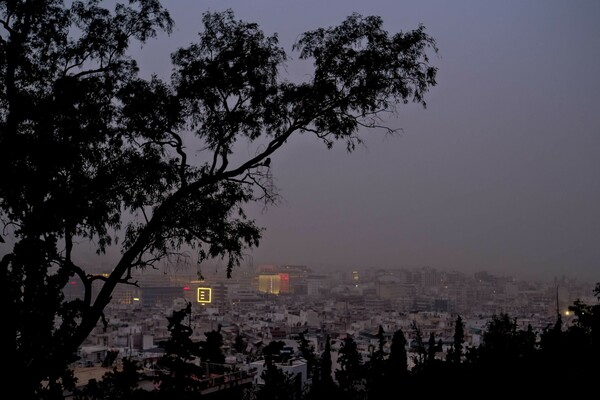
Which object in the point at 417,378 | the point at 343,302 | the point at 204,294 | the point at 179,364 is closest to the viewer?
the point at 179,364

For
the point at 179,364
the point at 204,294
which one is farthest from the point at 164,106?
the point at 204,294

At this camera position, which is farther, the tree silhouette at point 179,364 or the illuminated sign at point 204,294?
the illuminated sign at point 204,294

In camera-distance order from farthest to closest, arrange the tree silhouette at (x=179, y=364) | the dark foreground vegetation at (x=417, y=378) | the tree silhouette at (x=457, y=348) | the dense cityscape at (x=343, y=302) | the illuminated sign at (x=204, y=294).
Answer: the dense cityscape at (x=343, y=302) → the illuminated sign at (x=204, y=294) → the tree silhouette at (x=457, y=348) → the dark foreground vegetation at (x=417, y=378) → the tree silhouette at (x=179, y=364)

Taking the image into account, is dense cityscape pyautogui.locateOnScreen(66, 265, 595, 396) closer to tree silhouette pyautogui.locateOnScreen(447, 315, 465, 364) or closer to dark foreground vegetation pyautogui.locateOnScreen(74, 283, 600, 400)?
tree silhouette pyautogui.locateOnScreen(447, 315, 465, 364)

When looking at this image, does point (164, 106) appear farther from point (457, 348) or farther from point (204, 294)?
point (204, 294)

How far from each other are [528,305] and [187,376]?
139 metres

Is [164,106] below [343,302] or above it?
above

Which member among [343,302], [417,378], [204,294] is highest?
[417,378]

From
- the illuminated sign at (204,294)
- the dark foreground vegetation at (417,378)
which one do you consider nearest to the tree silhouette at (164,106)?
the dark foreground vegetation at (417,378)

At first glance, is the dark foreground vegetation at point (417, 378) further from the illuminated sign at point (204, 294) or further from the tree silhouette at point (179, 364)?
the illuminated sign at point (204, 294)

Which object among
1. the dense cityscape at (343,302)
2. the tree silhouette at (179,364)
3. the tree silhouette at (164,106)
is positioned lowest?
the dense cityscape at (343,302)

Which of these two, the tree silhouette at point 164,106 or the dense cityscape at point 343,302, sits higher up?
the tree silhouette at point 164,106

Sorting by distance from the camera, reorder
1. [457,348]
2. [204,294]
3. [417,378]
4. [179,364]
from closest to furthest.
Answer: [179,364] → [417,378] → [457,348] → [204,294]

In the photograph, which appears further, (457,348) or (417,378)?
A: (457,348)
